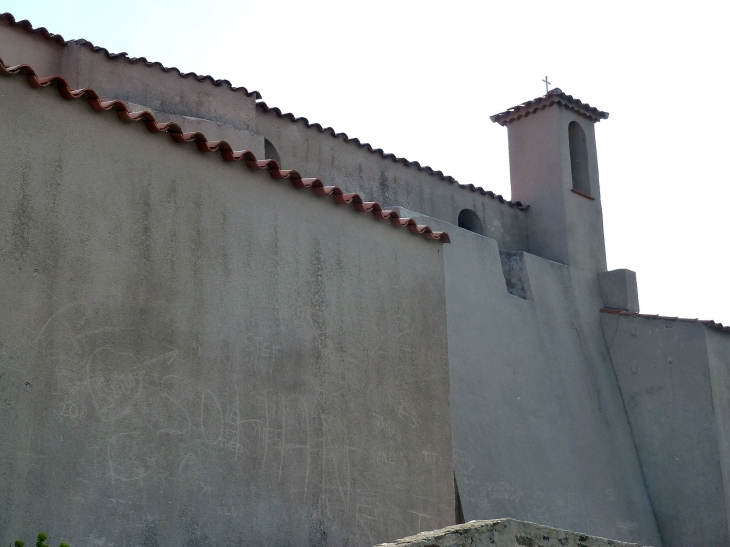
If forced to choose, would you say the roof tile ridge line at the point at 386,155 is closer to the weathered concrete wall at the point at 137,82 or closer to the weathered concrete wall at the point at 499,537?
the weathered concrete wall at the point at 137,82

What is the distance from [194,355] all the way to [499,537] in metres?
2.30

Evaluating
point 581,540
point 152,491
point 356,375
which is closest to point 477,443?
point 356,375

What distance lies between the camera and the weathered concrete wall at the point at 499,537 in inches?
200

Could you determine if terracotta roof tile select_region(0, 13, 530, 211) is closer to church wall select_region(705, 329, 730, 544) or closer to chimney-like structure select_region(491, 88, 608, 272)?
chimney-like structure select_region(491, 88, 608, 272)

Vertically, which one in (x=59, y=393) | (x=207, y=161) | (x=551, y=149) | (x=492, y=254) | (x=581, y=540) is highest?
(x=551, y=149)

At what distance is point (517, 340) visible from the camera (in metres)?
12.4

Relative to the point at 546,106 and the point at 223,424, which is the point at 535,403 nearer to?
the point at 546,106

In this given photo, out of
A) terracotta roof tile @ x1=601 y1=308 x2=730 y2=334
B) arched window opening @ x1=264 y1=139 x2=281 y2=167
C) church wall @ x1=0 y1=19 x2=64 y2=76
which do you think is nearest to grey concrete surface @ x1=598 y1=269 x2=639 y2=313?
terracotta roof tile @ x1=601 y1=308 x2=730 y2=334

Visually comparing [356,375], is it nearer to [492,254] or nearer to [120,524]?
[120,524]

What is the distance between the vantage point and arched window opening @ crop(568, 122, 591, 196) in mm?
15297

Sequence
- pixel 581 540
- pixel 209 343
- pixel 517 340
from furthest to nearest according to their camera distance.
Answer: pixel 517 340
pixel 209 343
pixel 581 540

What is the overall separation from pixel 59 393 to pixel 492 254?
798cm

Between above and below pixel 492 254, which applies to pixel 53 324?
below

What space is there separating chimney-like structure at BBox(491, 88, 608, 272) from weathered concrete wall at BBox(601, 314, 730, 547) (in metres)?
1.64
